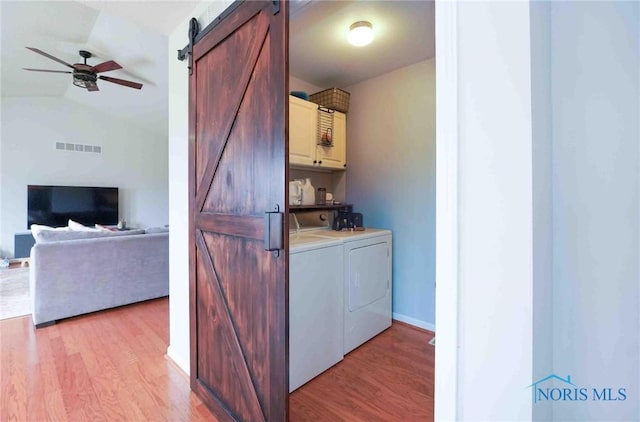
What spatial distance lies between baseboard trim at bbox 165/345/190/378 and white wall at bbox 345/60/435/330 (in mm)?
1856

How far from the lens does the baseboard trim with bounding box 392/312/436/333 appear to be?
8.22 feet

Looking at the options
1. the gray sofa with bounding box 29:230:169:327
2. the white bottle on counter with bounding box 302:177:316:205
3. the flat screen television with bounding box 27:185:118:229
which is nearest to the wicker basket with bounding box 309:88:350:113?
the white bottle on counter with bounding box 302:177:316:205

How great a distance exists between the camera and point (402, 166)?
8.80 ft

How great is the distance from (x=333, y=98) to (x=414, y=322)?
2318 mm

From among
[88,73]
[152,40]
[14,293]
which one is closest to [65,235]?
[14,293]

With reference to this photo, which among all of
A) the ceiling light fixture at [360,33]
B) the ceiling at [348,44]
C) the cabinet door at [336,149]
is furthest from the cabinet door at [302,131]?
the ceiling light fixture at [360,33]

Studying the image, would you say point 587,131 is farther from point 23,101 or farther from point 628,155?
point 23,101

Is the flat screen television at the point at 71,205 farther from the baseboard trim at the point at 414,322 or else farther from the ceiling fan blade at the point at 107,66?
the baseboard trim at the point at 414,322

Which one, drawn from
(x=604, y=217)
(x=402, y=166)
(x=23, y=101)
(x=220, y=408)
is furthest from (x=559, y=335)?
(x=23, y=101)

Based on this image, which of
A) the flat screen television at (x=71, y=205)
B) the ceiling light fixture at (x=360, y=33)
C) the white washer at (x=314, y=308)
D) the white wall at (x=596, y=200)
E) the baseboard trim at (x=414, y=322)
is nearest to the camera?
the white wall at (x=596, y=200)

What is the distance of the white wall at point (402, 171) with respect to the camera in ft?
8.23

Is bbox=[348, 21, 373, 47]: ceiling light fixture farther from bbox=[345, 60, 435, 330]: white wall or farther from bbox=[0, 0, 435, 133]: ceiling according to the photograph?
bbox=[345, 60, 435, 330]: white wall

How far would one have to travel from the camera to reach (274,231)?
3.67 feet

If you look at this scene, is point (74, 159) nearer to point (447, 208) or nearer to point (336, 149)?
point (336, 149)
